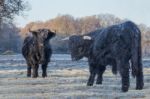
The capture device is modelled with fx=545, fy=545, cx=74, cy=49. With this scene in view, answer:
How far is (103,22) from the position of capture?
140 meters

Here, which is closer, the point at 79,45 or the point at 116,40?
the point at 116,40

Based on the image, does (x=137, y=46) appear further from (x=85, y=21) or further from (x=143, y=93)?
(x=85, y=21)

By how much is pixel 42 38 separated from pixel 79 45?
23.0ft

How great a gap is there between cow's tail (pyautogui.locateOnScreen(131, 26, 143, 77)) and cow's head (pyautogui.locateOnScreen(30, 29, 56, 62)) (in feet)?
32.0

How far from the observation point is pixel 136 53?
2022 centimetres

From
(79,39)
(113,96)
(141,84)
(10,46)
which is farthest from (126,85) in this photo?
(10,46)

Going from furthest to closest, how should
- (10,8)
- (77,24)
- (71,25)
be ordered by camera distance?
(77,24) < (71,25) < (10,8)

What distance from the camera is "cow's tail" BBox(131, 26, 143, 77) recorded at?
2017 cm

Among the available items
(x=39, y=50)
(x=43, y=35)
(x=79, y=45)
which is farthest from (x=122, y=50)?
(x=39, y=50)

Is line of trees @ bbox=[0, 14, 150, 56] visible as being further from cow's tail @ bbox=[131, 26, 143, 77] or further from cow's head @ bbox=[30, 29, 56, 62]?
cow's tail @ bbox=[131, 26, 143, 77]

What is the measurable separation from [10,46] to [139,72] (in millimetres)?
102683

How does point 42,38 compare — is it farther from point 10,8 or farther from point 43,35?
point 10,8

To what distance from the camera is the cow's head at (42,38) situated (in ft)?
97.2

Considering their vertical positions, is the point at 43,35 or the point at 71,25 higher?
the point at 43,35
